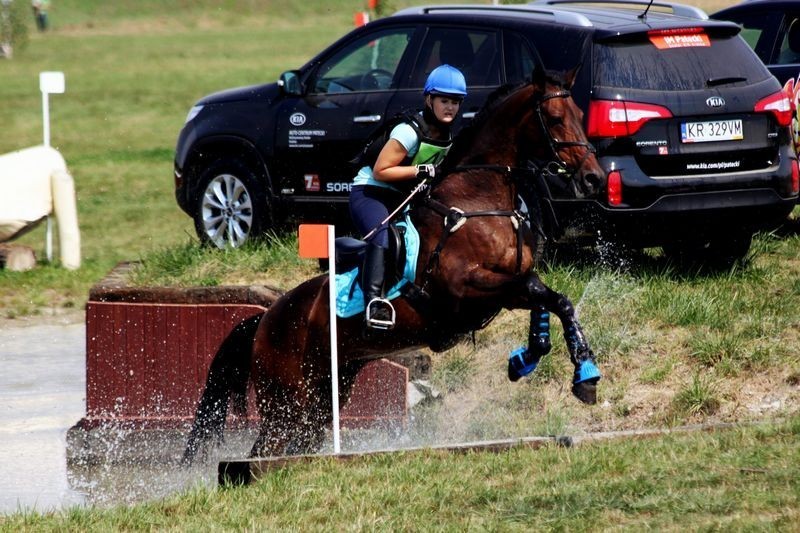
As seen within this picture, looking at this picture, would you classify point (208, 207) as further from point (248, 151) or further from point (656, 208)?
point (656, 208)

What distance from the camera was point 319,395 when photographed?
792 centimetres

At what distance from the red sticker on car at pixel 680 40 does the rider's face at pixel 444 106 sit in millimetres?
2817

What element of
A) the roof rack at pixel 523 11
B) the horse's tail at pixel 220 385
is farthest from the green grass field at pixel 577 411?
the roof rack at pixel 523 11

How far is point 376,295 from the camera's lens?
7289mm

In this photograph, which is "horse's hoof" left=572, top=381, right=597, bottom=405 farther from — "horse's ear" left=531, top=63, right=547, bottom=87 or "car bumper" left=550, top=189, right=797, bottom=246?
"car bumper" left=550, top=189, right=797, bottom=246

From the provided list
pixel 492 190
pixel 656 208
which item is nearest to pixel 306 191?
pixel 656 208

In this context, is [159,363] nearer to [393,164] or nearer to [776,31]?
[393,164]

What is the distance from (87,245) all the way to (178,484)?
794 cm

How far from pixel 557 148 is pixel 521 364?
1.24 metres

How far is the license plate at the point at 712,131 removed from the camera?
30.5ft

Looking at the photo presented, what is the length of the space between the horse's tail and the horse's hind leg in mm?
1921

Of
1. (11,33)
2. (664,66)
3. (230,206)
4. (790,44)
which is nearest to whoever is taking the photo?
(664,66)

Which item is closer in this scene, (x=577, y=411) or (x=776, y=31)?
(x=577, y=411)

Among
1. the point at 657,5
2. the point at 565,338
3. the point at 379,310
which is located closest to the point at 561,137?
the point at 565,338
